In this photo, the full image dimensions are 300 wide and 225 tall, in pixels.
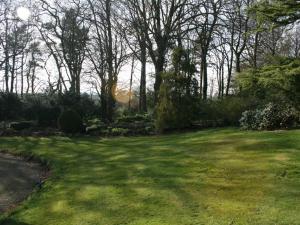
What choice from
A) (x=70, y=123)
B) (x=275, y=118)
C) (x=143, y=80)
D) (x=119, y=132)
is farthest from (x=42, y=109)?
(x=275, y=118)

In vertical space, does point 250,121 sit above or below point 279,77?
below

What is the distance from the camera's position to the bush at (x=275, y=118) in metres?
17.0

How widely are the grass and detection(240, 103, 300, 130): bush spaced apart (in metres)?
2.19

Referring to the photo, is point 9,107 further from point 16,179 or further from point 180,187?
point 180,187

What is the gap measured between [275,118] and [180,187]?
348 inches

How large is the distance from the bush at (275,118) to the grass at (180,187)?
2194mm

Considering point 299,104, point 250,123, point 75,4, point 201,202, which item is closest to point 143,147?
point 250,123

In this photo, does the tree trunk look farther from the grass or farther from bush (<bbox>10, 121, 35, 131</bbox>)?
the grass

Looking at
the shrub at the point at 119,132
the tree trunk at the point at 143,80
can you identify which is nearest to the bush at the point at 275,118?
the shrub at the point at 119,132

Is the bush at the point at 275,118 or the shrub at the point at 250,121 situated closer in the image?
the bush at the point at 275,118

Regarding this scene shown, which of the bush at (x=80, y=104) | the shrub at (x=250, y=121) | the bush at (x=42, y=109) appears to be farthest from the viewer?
the bush at (x=80, y=104)

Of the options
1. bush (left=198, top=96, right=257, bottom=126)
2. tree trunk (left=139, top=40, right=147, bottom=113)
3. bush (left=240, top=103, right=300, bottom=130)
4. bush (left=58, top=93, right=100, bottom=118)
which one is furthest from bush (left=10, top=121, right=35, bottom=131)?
bush (left=240, top=103, right=300, bottom=130)

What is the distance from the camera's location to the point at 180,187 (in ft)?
31.3

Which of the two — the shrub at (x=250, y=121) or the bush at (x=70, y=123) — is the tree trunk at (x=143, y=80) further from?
the shrub at (x=250, y=121)
